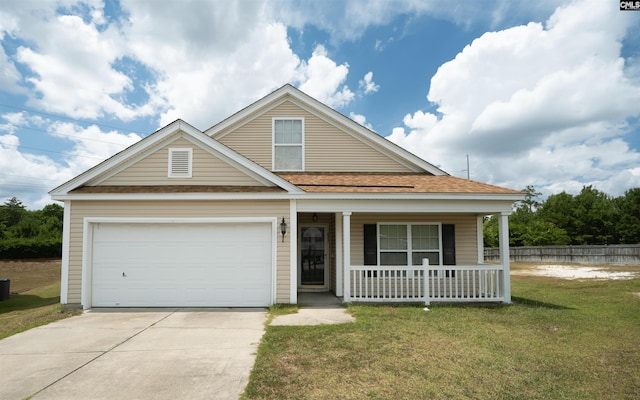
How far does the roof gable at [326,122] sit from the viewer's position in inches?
474

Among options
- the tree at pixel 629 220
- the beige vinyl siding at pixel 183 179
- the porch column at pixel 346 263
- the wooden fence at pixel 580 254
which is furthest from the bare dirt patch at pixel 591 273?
the tree at pixel 629 220

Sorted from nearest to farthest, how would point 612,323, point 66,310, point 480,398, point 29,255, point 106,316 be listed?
1. point 480,398
2. point 612,323
3. point 106,316
4. point 66,310
5. point 29,255

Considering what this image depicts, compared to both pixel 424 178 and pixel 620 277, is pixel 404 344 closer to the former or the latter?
pixel 424 178

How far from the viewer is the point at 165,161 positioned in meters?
9.40

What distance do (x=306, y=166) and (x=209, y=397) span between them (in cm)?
862

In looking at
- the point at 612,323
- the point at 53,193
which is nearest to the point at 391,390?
the point at 612,323

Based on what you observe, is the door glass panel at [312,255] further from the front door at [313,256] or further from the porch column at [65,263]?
the porch column at [65,263]

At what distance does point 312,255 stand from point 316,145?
3578mm

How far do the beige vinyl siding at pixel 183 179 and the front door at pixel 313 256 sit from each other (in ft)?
10.4

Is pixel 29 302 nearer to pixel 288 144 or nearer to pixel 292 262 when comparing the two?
pixel 292 262

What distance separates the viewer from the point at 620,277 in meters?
15.2

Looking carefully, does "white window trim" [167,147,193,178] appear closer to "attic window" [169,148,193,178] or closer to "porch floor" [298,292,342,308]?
"attic window" [169,148,193,178]

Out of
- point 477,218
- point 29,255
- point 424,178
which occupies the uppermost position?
point 424,178

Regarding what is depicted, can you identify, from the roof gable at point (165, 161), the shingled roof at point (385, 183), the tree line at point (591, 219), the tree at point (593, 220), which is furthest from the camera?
the tree at point (593, 220)
